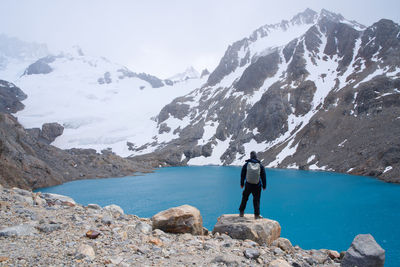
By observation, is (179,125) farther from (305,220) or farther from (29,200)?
(29,200)

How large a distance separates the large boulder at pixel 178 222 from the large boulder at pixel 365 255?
5558mm

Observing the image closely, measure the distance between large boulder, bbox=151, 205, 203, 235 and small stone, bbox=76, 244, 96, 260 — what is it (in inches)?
149

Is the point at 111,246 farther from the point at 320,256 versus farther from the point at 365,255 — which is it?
the point at 365,255

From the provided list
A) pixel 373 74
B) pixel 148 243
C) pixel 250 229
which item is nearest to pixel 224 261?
pixel 148 243

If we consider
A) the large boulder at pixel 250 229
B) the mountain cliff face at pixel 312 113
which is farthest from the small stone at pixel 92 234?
the mountain cliff face at pixel 312 113

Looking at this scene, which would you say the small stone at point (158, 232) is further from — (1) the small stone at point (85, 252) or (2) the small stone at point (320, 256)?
(2) the small stone at point (320, 256)

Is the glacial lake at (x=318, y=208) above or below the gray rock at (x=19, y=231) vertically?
below

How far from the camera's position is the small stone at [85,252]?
20.6ft

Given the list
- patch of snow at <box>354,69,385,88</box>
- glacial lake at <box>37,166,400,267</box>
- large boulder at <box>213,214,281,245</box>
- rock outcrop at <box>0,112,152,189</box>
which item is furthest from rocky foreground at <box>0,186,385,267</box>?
patch of snow at <box>354,69,385,88</box>

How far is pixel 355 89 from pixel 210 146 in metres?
74.2

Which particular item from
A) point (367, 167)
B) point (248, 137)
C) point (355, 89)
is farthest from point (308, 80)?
point (367, 167)

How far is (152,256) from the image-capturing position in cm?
717

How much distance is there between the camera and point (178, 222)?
10.4m

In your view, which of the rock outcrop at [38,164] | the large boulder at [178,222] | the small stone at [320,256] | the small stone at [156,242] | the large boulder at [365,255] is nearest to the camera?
the small stone at [156,242]
